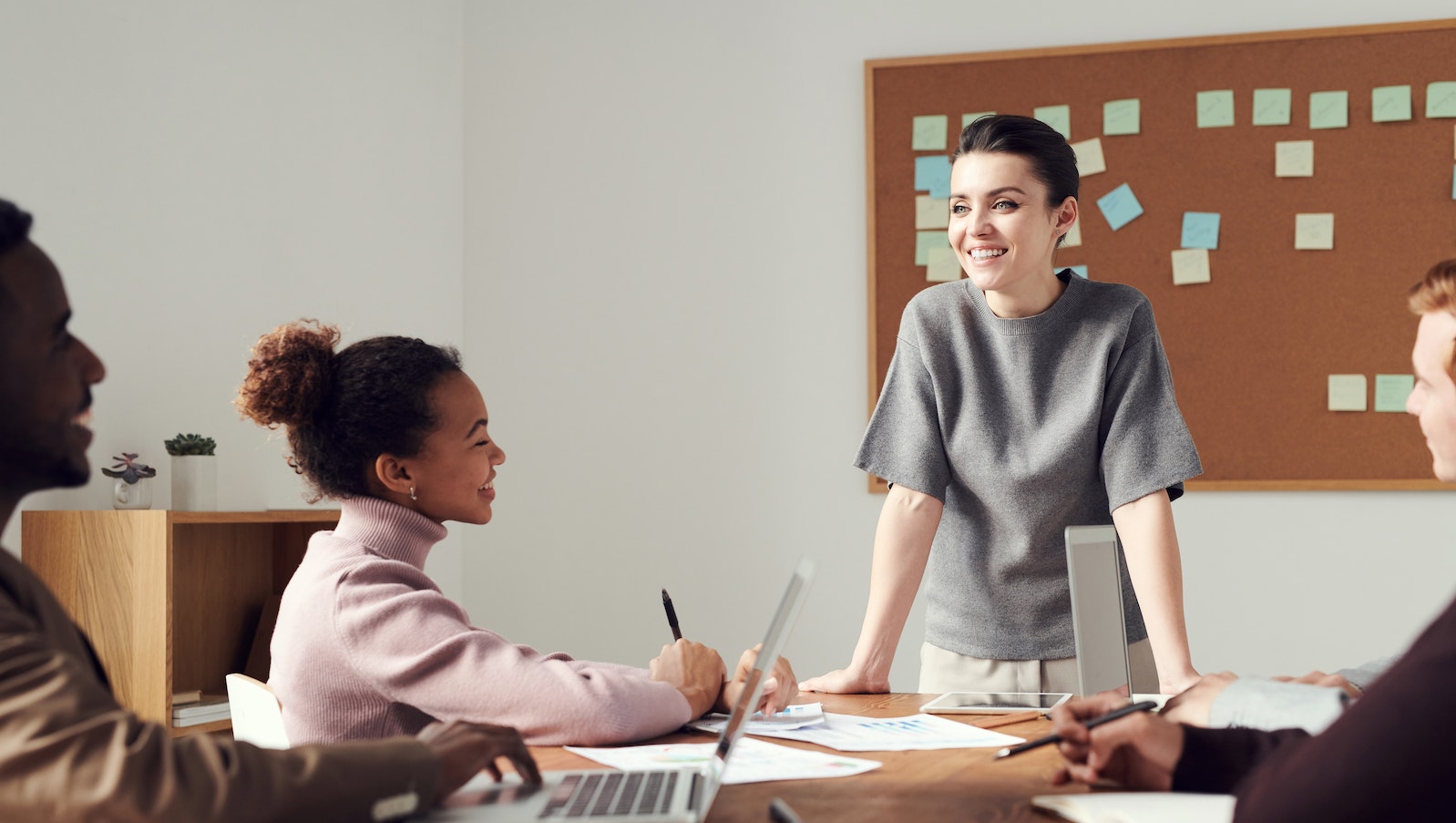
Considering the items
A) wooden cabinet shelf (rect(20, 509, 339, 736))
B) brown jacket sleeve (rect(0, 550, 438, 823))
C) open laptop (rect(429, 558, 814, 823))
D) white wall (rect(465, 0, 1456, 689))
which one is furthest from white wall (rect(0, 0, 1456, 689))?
brown jacket sleeve (rect(0, 550, 438, 823))

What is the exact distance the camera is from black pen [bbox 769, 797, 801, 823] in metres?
0.91

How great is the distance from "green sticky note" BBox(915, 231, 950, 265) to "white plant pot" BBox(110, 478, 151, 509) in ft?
6.63

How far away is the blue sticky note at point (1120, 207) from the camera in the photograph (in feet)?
Result: 10.7

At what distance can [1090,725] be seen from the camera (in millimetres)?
1077

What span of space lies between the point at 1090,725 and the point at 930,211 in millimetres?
2445

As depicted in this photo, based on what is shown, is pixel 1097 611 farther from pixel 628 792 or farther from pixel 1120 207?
pixel 1120 207

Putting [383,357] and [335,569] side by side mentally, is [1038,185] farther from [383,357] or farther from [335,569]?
[335,569]

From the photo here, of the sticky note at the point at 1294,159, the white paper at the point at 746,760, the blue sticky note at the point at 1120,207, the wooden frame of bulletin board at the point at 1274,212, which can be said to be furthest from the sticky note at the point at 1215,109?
the white paper at the point at 746,760

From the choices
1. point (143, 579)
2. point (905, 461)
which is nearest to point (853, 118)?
point (905, 461)

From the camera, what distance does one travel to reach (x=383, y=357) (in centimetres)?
143

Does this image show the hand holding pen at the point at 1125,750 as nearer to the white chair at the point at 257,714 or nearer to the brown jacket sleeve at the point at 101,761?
the brown jacket sleeve at the point at 101,761

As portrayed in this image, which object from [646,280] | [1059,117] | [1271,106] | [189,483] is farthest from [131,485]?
[1271,106]

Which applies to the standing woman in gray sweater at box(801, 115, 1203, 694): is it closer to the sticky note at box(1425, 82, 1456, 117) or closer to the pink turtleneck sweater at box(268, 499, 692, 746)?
the pink turtleneck sweater at box(268, 499, 692, 746)

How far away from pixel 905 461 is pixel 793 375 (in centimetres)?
163
